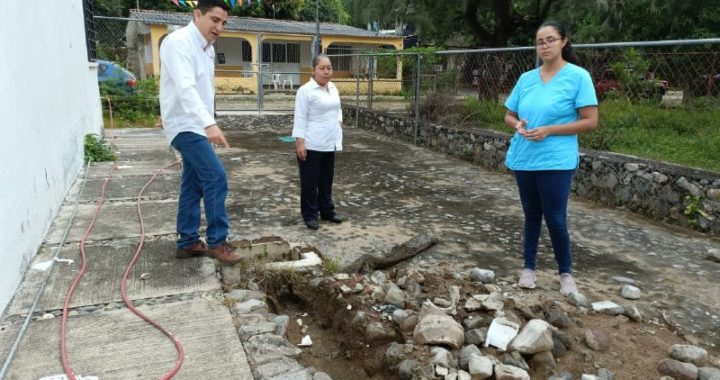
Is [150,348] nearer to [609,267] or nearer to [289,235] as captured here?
[289,235]

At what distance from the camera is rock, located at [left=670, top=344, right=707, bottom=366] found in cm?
265

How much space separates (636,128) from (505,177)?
66.8 inches

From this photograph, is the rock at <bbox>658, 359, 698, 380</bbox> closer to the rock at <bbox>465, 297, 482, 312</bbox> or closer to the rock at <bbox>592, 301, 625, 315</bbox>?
the rock at <bbox>592, 301, 625, 315</bbox>

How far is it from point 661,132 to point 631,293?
3.56 m

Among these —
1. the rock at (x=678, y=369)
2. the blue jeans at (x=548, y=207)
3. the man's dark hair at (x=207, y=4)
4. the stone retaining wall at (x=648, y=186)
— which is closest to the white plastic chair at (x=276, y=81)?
the stone retaining wall at (x=648, y=186)

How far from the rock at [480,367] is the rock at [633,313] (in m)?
1.22

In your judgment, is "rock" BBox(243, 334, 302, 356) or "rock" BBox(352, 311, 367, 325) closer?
"rock" BBox(243, 334, 302, 356)

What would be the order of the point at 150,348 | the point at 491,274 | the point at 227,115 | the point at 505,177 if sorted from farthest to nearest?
the point at 227,115 → the point at 505,177 → the point at 491,274 → the point at 150,348

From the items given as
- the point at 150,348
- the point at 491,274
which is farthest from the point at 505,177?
the point at 150,348

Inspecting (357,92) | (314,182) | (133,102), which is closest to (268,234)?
(314,182)

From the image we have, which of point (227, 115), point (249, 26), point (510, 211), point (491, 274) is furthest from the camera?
point (249, 26)

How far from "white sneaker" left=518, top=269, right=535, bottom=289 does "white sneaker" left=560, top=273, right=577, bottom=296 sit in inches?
7.8

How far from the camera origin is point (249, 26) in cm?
2338

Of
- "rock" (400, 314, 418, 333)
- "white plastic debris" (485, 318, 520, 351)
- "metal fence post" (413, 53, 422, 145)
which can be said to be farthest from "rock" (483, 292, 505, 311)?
"metal fence post" (413, 53, 422, 145)
